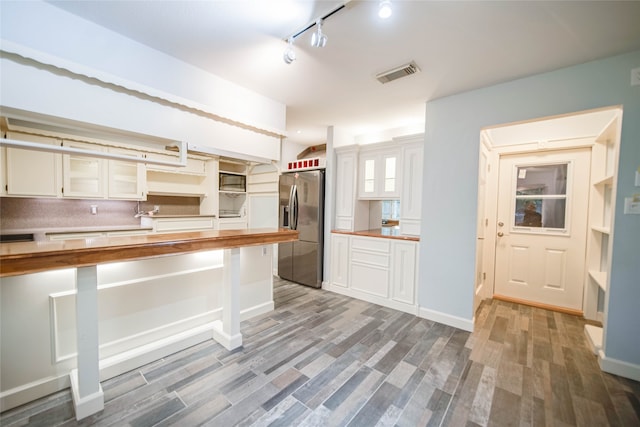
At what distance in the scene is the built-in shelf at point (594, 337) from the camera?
222 centimetres

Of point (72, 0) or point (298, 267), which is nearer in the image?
point (72, 0)

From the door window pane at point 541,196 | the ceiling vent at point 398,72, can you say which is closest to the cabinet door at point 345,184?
the ceiling vent at point 398,72

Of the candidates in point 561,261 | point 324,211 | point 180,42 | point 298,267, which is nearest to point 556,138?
point 561,261

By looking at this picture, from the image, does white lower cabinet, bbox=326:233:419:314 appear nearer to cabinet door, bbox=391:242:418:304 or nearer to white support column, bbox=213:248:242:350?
cabinet door, bbox=391:242:418:304

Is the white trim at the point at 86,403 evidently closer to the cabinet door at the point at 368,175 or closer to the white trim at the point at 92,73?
the white trim at the point at 92,73

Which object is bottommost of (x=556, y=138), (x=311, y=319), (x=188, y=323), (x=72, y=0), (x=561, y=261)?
(x=311, y=319)

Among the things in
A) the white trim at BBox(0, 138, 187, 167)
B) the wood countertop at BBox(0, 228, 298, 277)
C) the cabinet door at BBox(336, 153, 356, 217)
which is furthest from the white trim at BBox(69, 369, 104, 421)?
the cabinet door at BBox(336, 153, 356, 217)

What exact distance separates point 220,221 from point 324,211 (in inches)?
74.4

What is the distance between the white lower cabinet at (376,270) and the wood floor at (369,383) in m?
0.54

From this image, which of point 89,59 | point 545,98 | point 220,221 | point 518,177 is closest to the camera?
point 89,59

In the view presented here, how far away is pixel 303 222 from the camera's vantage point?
13.3ft

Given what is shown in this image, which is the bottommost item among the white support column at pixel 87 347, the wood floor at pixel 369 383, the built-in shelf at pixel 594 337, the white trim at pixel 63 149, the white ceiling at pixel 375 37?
the wood floor at pixel 369 383

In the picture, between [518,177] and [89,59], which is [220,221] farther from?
[518,177]

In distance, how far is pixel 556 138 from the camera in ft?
10.2
